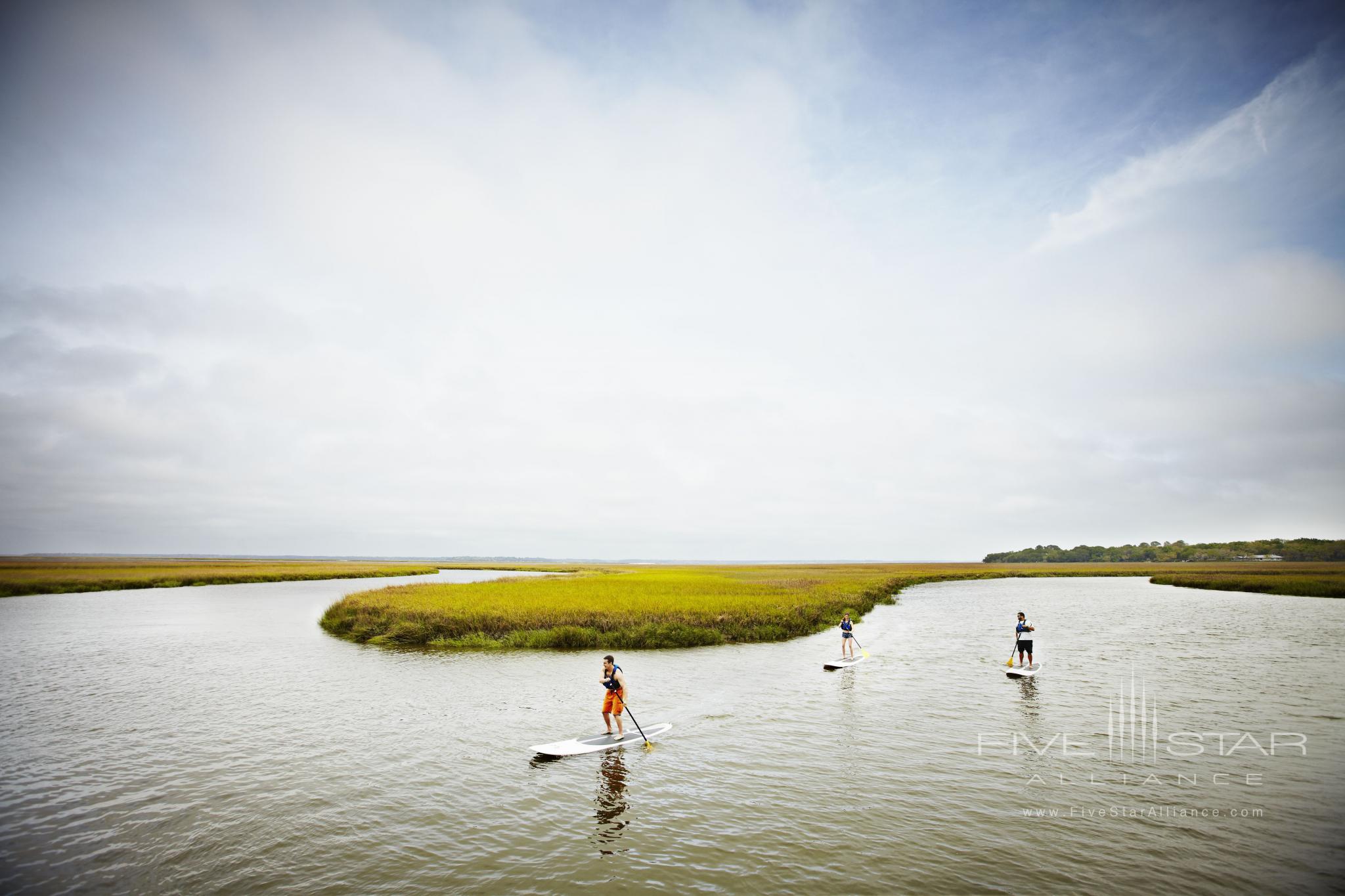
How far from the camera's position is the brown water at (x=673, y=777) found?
35.3ft

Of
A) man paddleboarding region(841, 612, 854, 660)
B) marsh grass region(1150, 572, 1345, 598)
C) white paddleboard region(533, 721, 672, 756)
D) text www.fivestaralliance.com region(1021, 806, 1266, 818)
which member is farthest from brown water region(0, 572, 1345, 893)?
marsh grass region(1150, 572, 1345, 598)

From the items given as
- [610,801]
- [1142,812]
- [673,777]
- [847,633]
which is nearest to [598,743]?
[673,777]

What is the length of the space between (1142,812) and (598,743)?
1313cm

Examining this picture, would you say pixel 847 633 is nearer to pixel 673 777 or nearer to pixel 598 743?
pixel 598 743

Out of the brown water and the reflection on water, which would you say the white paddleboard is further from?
the brown water

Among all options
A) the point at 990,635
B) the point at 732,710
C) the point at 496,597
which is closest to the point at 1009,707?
the point at 732,710

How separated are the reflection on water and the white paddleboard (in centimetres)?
28

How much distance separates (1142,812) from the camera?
42.4ft

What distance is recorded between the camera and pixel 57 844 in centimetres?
1176

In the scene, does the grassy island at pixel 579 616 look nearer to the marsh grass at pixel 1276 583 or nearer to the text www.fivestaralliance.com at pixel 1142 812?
the text www.fivestaralliance.com at pixel 1142 812

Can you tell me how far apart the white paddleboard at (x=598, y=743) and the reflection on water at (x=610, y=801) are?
0.28 meters

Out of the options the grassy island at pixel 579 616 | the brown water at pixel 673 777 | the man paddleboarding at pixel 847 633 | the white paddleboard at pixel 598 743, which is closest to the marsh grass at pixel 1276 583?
the brown water at pixel 673 777

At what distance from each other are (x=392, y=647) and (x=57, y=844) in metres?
23.7

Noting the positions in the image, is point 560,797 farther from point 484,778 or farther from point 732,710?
point 732,710
